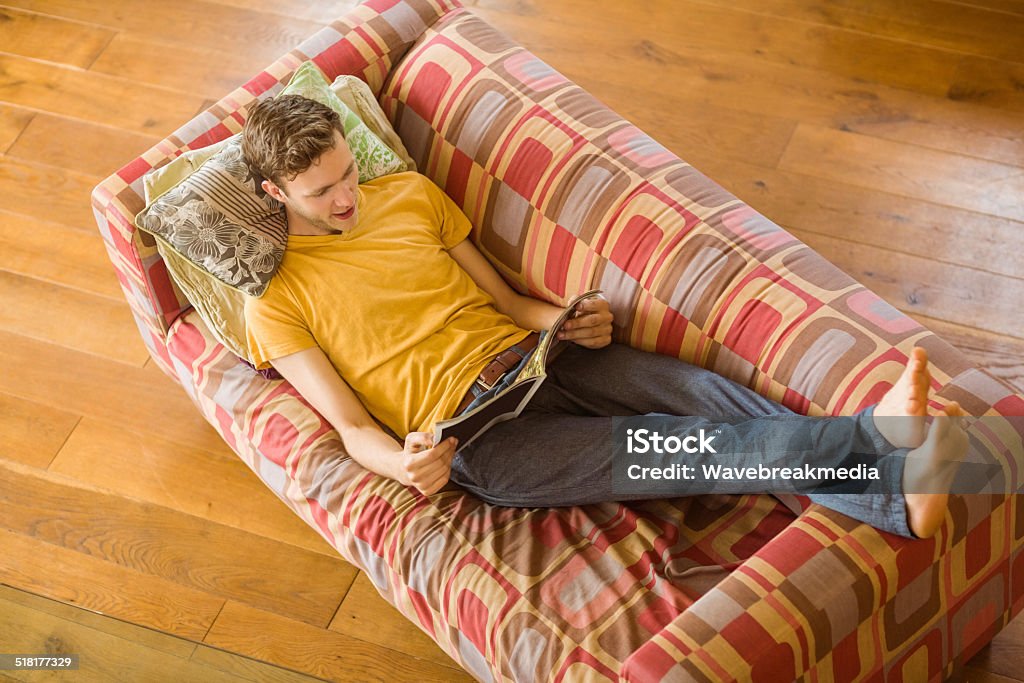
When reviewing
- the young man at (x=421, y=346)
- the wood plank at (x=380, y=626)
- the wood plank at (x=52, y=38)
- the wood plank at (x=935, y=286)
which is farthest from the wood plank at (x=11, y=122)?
the wood plank at (x=935, y=286)

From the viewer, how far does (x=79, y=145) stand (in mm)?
2814

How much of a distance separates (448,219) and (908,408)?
0.92 m

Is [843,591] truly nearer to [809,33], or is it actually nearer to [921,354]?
[921,354]

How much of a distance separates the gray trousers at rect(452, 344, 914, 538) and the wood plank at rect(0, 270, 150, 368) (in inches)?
→ 40.4

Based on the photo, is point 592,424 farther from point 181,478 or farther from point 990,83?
point 990,83

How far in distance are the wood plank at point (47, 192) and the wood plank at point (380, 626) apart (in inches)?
47.2

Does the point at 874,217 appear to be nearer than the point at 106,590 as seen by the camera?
No

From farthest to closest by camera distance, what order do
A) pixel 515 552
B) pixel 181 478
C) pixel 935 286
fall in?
pixel 935 286
pixel 181 478
pixel 515 552

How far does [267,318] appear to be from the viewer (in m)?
1.84

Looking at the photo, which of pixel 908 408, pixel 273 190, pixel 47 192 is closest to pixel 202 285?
pixel 273 190

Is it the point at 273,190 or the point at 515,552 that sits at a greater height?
the point at 273,190

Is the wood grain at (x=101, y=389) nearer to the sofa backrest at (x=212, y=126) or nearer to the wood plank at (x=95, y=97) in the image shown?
the sofa backrest at (x=212, y=126)

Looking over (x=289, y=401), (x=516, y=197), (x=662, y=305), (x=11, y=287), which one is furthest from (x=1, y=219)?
(x=662, y=305)

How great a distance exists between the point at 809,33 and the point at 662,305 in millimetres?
1345
